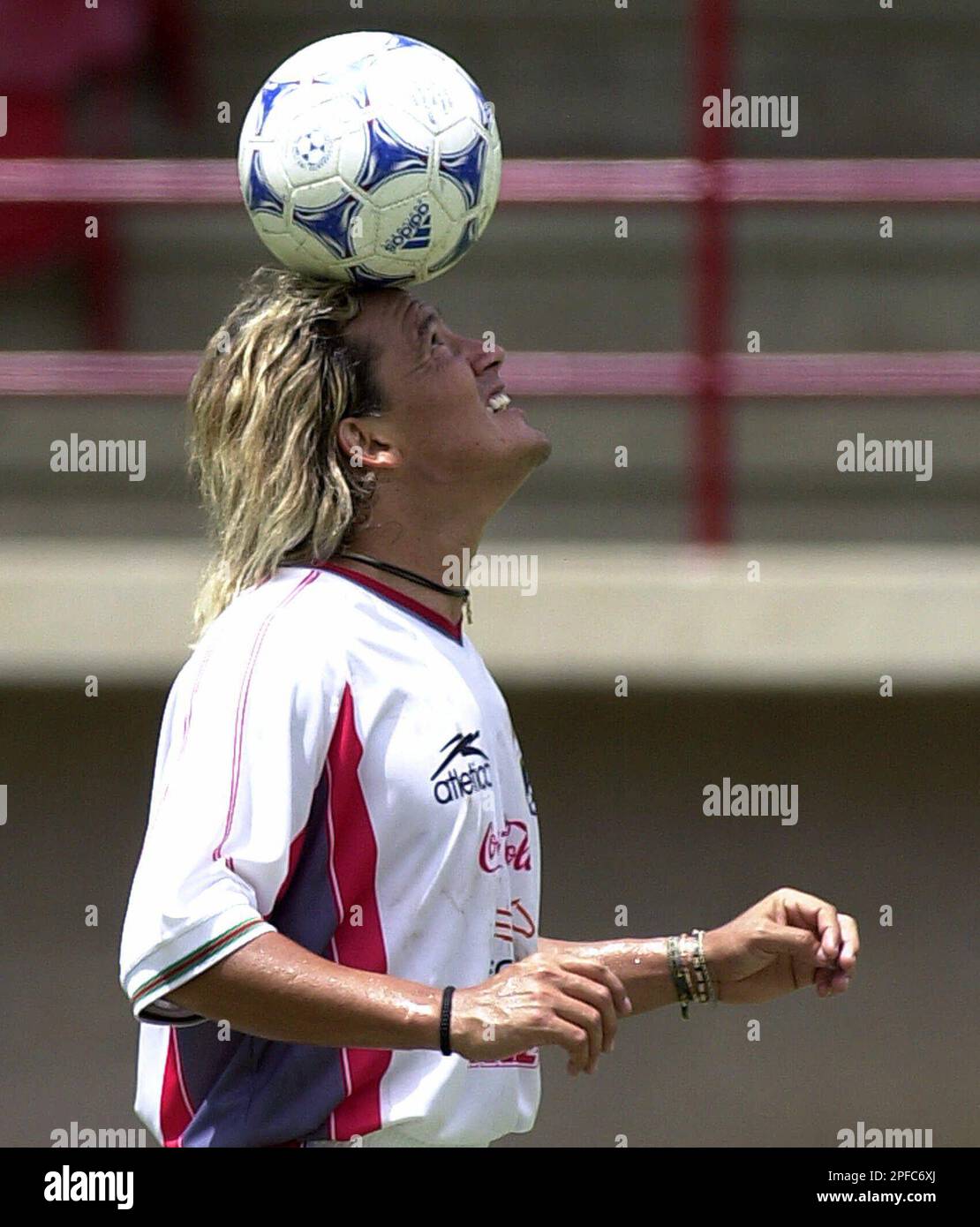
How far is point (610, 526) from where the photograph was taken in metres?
4.96

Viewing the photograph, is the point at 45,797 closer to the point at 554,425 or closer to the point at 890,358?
the point at 554,425

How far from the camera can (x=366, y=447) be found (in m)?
2.42

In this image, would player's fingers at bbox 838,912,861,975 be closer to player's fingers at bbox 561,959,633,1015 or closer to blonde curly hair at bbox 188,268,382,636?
player's fingers at bbox 561,959,633,1015

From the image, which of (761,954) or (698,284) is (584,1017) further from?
(698,284)

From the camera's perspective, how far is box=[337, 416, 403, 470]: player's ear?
7.92 feet

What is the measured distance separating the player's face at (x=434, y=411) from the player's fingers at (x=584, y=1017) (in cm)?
75

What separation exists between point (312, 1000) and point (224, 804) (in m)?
0.23

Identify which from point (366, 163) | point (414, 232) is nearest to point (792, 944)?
point (414, 232)

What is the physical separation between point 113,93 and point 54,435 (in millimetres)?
1719
